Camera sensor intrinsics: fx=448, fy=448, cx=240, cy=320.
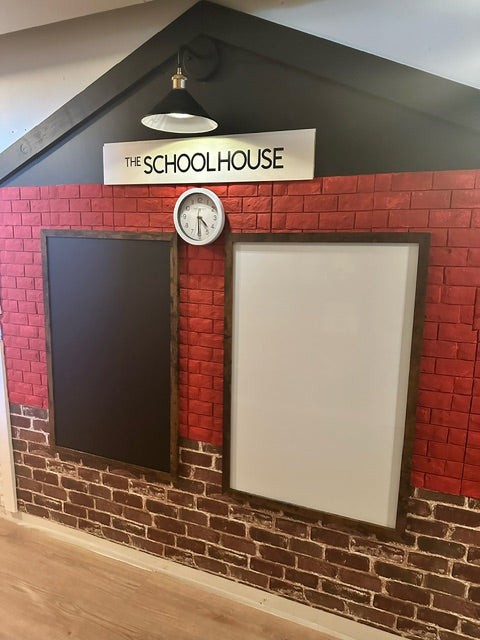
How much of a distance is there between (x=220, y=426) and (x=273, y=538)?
64 centimetres

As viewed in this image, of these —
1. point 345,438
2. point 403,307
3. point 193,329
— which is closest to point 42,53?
point 193,329

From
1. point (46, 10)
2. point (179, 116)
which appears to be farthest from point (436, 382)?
point (46, 10)

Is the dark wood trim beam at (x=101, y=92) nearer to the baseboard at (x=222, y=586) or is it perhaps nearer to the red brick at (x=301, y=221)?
the red brick at (x=301, y=221)

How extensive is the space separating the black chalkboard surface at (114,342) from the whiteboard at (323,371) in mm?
397

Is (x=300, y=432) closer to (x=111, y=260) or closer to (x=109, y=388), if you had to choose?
(x=109, y=388)

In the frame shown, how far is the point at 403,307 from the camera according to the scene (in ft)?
6.26

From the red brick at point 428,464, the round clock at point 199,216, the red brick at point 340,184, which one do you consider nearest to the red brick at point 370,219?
the red brick at point 340,184

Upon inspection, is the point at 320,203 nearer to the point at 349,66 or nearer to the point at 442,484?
the point at 349,66

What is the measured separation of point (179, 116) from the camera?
198 centimetres

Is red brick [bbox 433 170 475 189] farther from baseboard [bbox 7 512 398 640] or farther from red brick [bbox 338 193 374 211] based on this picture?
baseboard [bbox 7 512 398 640]

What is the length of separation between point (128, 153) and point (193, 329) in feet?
3.17

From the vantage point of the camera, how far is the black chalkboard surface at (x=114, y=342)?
7.79 ft

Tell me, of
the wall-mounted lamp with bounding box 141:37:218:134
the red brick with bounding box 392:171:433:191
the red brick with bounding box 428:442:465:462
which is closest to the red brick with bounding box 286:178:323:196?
the red brick with bounding box 392:171:433:191

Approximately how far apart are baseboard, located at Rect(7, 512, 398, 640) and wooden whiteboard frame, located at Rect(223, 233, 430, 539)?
0.52 m
